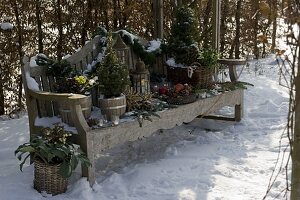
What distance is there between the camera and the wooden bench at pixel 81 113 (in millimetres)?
3279

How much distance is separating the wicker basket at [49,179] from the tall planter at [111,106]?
0.66 metres

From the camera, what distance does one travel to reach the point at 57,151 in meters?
3.08

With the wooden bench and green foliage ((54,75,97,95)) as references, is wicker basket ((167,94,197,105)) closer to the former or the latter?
the wooden bench

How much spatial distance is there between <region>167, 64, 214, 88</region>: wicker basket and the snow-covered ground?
0.57 metres

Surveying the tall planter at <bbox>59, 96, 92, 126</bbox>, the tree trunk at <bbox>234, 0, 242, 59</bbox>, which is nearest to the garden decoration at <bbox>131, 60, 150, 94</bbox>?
the tall planter at <bbox>59, 96, 92, 126</bbox>

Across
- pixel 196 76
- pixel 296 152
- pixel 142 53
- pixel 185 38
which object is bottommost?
pixel 296 152

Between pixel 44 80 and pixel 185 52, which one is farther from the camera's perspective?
pixel 185 52

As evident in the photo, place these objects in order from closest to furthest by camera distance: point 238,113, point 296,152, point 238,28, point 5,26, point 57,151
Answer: point 296,152, point 57,151, point 238,113, point 5,26, point 238,28

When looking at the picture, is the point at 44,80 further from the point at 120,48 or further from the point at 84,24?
the point at 84,24

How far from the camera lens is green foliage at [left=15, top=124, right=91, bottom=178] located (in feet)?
10.1

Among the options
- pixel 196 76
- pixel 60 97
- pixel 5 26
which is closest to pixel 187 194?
pixel 60 97

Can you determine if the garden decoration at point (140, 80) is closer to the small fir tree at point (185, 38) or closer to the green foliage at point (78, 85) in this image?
the small fir tree at point (185, 38)

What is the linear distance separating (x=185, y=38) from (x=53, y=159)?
2317 mm

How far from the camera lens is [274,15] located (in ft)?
4.83
